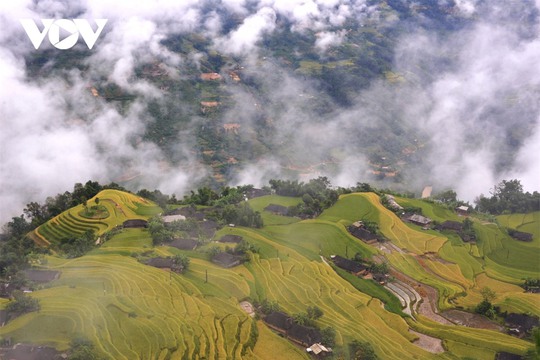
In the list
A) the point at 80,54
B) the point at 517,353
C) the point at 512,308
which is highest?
the point at 512,308

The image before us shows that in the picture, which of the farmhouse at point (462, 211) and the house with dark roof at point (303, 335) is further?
the farmhouse at point (462, 211)

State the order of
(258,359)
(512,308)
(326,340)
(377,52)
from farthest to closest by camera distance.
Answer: (377,52), (512,308), (326,340), (258,359)

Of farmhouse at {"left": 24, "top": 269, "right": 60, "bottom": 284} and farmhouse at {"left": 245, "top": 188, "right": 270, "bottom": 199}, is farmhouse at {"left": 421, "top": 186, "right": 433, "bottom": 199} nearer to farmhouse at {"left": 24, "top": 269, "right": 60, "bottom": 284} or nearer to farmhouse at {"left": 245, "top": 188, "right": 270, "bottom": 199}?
farmhouse at {"left": 245, "top": 188, "right": 270, "bottom": 199}

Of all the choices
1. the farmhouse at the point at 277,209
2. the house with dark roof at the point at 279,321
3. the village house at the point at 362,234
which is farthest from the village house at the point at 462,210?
the house with dark roof at the point at 279,321

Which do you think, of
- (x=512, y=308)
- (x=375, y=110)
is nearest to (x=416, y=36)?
(x=375, y=110)

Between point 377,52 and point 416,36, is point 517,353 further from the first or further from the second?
point 416,36

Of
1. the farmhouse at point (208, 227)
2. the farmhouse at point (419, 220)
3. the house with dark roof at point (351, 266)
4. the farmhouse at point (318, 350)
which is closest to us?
the farmhouse at point (318, 350)

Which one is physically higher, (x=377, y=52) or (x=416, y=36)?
(x=416, y=36)

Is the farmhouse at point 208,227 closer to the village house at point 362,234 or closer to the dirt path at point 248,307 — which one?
Result: the dirt path at point 248,307

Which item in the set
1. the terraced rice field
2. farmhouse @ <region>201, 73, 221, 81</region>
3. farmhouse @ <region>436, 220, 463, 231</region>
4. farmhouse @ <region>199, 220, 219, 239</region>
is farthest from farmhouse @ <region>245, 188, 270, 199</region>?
farmhouse @ <region>201, 73, 221, 81</region>
